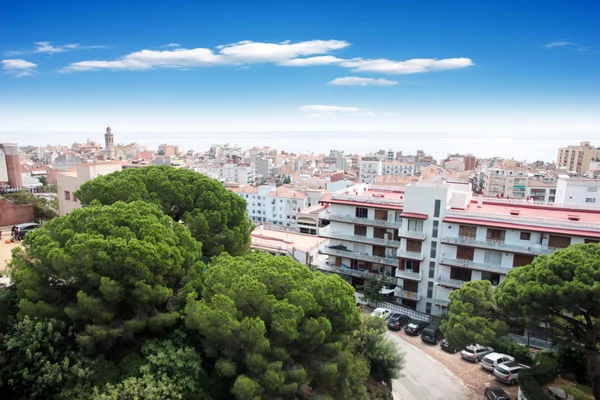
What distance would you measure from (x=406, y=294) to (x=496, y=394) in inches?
504

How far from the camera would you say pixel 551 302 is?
1794cm

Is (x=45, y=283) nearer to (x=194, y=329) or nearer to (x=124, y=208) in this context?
(x=124, y=208)

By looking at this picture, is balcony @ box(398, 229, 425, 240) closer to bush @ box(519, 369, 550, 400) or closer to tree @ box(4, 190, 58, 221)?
bush @ box(519, 369, 550, 400)

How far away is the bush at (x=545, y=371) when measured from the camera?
821 inches

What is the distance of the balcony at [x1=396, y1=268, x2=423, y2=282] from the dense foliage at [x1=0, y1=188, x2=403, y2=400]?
16987 mm

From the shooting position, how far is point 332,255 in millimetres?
37625

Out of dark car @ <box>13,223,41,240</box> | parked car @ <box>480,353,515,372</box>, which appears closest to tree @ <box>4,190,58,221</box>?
dark car @ <box>13,223,41,240</box>

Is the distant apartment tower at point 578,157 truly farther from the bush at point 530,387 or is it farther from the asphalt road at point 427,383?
the bush at point 530,387

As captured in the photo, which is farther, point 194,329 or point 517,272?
point 517,272

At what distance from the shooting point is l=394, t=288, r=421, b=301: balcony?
33.2 metres

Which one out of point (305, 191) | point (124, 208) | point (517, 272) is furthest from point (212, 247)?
point (305, 191)

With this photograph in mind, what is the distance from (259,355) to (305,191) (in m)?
62.8

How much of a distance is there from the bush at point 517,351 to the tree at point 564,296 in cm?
607

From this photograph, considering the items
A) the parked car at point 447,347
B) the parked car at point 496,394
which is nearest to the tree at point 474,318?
the parked car at point 496,394
